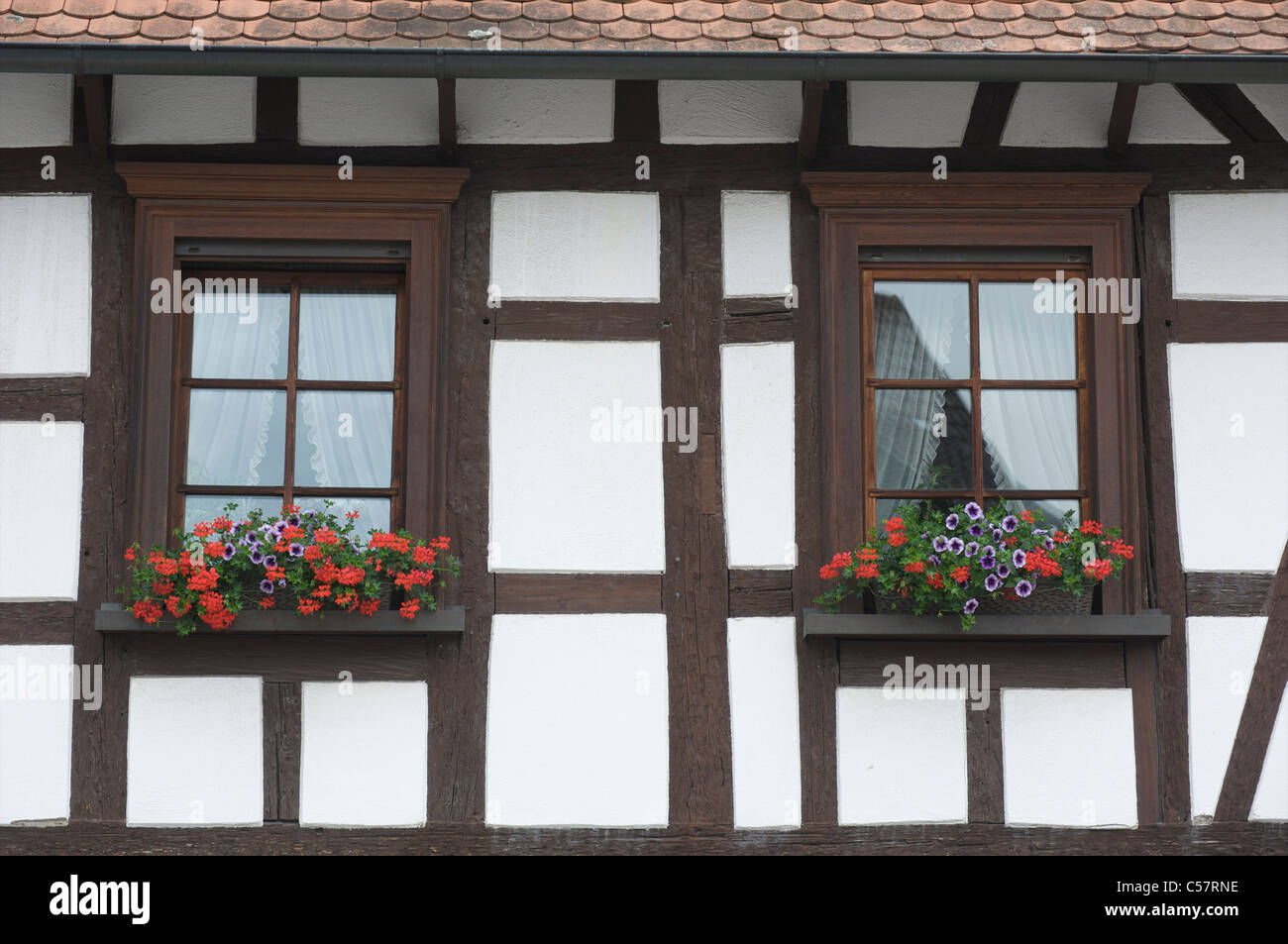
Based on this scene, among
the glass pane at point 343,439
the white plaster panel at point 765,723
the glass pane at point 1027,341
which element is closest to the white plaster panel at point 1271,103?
the glass pane at point 1027,341

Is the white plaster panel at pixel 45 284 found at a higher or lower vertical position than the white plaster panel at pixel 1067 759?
higher

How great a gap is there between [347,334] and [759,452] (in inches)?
63.6

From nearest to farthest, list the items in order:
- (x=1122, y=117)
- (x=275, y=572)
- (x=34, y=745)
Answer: (x=275, y=572), (x=34, y=745), (x=1122, y=117)

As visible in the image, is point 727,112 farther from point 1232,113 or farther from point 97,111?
point 97,111

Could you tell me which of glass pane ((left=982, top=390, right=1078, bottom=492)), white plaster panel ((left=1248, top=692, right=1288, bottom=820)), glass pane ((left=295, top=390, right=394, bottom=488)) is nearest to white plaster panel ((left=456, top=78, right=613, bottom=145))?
glass pane ((left=295, top=390, right=394, bottom=488))

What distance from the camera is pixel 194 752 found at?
5824 millimetres

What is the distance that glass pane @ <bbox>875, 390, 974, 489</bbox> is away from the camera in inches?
A: 241

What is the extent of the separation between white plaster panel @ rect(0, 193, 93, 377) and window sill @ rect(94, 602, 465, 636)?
95 cm

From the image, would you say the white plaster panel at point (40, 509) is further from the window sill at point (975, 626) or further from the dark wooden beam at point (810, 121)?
the dark wooden beam at point (810, 121)

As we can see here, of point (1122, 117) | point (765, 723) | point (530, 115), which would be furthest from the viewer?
point (530, 115)

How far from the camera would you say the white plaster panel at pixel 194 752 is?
580cm

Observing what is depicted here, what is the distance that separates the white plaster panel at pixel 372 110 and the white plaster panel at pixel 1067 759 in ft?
9.96

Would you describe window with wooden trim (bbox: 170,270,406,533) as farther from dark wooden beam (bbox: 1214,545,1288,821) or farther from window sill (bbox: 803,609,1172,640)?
dark wooden beam (bbox: 1214,545,1288,821)

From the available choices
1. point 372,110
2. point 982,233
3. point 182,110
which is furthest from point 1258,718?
point 182,110
